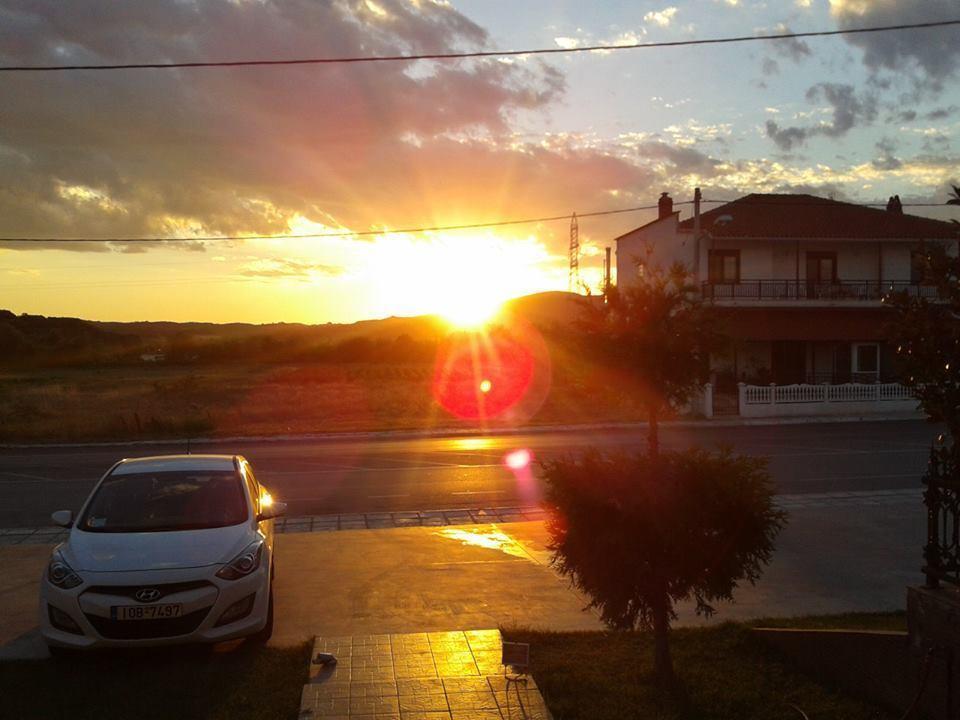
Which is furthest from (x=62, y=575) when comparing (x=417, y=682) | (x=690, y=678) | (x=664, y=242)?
(x=664, y=242)

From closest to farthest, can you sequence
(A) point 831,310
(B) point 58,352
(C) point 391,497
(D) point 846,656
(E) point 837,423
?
(D) point 846,656 → (C) point 391,497 → (E) point 837,423 → (A) point 831,310 → (B) point 58,352

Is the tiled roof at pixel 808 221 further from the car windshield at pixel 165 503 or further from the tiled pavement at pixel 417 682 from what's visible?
the tiled pavement at pixel 417 682

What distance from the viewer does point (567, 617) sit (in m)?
8.40

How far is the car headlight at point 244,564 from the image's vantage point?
7.38 m

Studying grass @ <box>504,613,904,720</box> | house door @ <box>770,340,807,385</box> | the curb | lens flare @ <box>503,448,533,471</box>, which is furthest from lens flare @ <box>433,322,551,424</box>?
house door @ <box>770,340,807,385</box>

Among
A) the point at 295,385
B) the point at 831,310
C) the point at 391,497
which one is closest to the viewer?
the point at 391,497

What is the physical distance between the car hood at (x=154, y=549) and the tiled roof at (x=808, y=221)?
32.7 metres

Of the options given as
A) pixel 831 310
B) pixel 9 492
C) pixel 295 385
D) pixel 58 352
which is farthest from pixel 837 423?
pixel 58 352

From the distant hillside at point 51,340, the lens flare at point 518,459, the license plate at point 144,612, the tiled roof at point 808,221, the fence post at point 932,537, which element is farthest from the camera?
the distant hillside at point 51,340

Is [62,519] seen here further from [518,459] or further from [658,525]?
[518,459]

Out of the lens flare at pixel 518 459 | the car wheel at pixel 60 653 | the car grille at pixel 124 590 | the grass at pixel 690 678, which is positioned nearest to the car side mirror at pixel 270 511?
the car grille at pixel 124 590

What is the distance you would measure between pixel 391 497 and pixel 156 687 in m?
9.70

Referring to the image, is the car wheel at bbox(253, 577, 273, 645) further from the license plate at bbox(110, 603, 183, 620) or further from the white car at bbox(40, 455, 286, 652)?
the license plate at bbox(110, 603, 183, 620)

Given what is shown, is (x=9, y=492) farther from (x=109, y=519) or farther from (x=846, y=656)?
(x=846, y=656)
